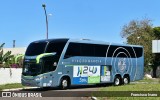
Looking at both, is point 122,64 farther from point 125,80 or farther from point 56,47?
point 56,47

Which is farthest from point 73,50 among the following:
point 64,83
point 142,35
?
point 142,35

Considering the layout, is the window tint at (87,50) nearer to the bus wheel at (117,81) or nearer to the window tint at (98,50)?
the window tint at (98,50)

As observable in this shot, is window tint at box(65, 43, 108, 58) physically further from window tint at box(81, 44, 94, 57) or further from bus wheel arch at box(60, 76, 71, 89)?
bus wheel arch at box(60, 76, 71, 89)

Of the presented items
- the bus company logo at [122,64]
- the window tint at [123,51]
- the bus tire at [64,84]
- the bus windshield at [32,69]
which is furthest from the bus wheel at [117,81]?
the bus windshield at [32,69]

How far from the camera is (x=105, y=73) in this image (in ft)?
118

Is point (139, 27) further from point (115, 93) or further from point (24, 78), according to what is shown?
point (115, 93)

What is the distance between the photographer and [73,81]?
32875 millimetres

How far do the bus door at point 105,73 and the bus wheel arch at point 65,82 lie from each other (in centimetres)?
400

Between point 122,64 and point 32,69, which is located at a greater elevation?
point 122,64

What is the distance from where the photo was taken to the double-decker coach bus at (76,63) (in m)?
30.8

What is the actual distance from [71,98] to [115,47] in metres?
15.0

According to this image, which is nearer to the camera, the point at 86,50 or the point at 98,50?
the point at 86,50

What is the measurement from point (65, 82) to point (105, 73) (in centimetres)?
501

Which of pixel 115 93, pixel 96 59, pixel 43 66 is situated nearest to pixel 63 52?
pixel 43 66
